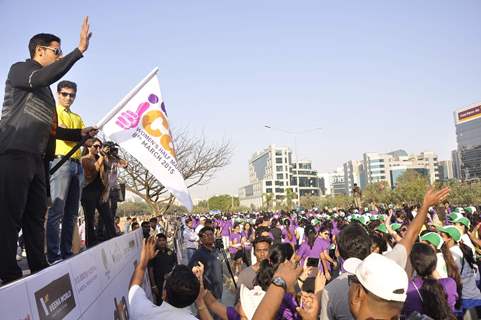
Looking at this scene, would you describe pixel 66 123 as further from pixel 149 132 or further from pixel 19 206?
pixel 19 206

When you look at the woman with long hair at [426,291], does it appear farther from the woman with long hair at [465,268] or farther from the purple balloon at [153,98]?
the purple balloon at [153,98]

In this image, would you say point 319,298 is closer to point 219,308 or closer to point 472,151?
point 219,308

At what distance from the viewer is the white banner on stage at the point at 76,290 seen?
1480mm

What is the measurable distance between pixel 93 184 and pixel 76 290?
2.95 meters

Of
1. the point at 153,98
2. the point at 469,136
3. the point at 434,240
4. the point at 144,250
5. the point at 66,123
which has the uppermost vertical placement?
the point at 469,136

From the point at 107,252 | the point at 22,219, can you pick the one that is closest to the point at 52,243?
the point at 107,252

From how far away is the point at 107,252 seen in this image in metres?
3.22

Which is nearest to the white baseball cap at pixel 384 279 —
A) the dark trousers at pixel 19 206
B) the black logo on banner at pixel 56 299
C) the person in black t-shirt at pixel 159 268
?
the black logo on banner at pixel 56 299

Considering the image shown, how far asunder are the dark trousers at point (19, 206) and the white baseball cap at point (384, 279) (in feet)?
6.17

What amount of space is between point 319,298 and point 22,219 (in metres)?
2.04

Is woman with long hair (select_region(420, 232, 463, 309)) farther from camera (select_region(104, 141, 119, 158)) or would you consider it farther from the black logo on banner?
camera (select_region(104, 141, 119, 158))

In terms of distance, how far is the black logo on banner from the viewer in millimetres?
1654

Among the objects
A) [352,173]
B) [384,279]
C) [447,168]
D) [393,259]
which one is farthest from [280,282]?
[447,168]

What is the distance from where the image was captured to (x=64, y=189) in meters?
3.82
